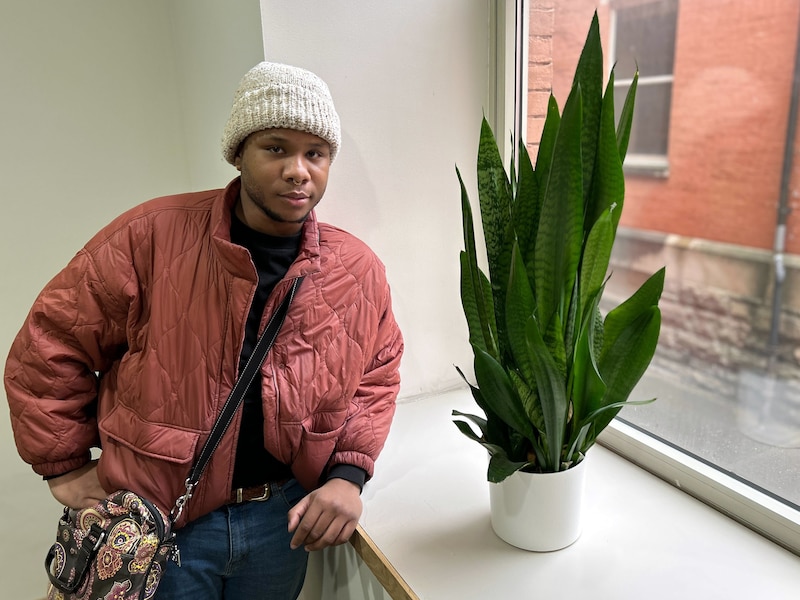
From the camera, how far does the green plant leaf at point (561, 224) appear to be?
90 centimetres

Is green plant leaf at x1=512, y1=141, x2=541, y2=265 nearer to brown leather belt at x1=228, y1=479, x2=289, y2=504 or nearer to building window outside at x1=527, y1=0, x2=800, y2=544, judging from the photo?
building window outside at x1=527, y1=0, x2=800, y2=544

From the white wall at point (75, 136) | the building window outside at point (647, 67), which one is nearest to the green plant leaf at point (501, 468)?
the building window outside at point (647, 67)

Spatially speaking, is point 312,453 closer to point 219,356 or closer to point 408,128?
point 219,356

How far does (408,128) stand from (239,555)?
3.43 feet

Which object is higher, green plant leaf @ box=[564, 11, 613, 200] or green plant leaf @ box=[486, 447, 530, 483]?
green plant leaf @ box=[564, 11, 613, 200]

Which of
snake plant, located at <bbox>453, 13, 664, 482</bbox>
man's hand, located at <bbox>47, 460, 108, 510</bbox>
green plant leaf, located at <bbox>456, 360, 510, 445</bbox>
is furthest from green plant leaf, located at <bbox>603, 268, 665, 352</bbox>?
man's hand, located at <bbox>47, 460, 108, 510</bbox>

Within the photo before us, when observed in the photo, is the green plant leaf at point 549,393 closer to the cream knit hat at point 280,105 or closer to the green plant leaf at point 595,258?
the green plant leaf at point 595,258

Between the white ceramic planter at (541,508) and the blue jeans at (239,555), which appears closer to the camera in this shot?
the white ceramic planter at (541,508)

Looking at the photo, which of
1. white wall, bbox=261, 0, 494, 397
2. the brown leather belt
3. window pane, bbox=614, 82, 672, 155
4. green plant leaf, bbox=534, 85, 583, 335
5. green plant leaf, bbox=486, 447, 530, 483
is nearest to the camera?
green plant leaf, bbox=534, 85, 583, 335

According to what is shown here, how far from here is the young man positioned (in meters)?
1.15

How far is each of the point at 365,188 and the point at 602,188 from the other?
28.4 inches

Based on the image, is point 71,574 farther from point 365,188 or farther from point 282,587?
point 365,188

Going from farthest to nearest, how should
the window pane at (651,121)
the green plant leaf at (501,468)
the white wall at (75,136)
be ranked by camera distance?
the white wall at (75,136) < the window pane at (651,121) < the green plant leaf at (501,468)

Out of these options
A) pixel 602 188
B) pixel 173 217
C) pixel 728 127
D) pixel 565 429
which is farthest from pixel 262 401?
pixel 728 127
